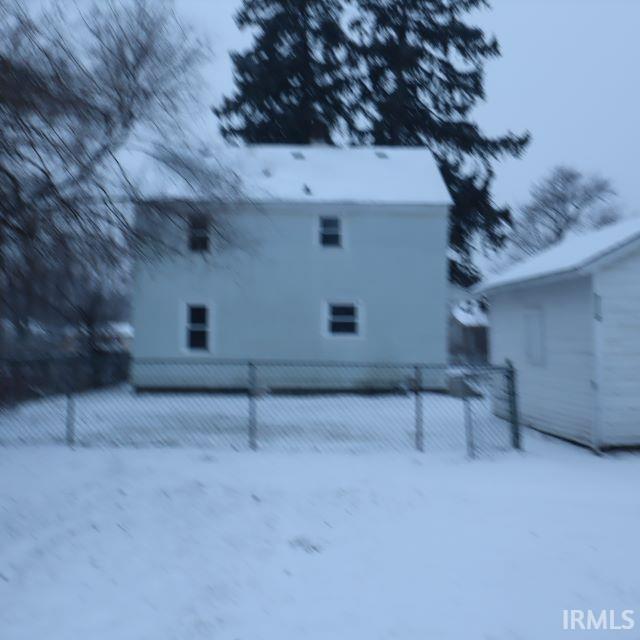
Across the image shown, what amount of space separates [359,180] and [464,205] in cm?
1001

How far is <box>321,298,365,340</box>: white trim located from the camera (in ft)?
66.6

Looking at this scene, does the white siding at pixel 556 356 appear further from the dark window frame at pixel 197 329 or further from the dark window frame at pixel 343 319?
the dark window frame at pixel 197 329

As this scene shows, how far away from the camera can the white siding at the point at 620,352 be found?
11.6m

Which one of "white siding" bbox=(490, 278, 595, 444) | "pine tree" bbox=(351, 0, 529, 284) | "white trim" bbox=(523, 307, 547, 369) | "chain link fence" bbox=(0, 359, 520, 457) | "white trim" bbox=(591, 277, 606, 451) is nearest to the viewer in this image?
"chain link fence" bbox=(0, 359, 520, 457)

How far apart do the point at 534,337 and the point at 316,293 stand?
7.57 metres

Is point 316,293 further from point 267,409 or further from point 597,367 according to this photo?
point 597,367

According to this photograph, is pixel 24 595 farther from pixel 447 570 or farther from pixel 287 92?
pixel 287 92

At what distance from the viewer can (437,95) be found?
32062mm

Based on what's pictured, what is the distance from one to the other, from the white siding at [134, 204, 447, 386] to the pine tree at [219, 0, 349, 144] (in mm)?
12113

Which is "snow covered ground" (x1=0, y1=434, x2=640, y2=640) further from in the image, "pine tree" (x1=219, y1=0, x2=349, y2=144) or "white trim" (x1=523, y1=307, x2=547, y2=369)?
"pine tree" (x1=219, y1=0, x2=349, y2=144)

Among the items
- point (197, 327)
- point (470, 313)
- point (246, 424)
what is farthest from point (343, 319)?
point (470, 313)

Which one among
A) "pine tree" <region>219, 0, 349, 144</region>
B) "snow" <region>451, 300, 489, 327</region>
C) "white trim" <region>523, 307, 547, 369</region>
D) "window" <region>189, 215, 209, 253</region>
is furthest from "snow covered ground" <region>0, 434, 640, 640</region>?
"pine tree" <region>219, 0, 349, 144</region>

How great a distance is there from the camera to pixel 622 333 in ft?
38.6

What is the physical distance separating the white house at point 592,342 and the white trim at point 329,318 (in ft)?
23.1
